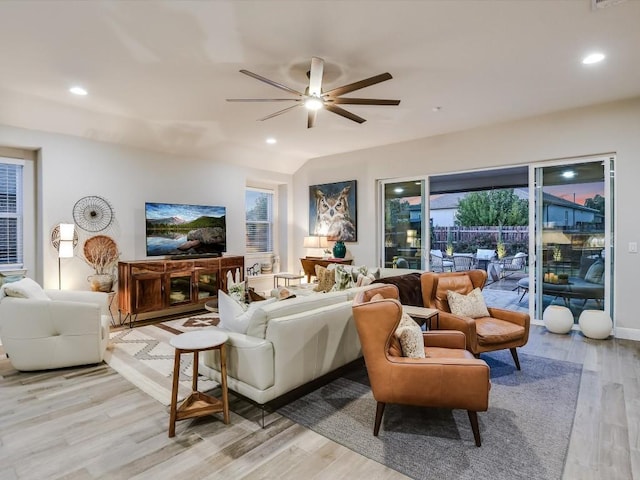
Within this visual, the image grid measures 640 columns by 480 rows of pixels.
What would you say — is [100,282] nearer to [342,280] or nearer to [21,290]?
[21,290]

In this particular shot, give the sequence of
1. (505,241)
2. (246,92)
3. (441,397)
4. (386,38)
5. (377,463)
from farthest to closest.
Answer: (505,241)
(246,92)
(386,38)
(441,397)
(377,463)

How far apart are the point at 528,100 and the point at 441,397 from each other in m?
3.76

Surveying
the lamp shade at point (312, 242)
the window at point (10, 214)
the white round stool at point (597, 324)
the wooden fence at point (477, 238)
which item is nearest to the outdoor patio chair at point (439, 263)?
the wooden fence at point (477, 238)

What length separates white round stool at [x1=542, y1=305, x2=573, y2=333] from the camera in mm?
4520

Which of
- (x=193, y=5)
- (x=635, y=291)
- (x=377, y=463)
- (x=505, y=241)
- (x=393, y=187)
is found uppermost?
(x=193, y=5)

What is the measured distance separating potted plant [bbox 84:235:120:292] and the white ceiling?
1.50 meters

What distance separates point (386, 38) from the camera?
9.31 ft

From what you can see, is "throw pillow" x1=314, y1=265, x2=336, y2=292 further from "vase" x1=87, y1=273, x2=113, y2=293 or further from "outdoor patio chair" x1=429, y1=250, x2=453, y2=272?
"outdoor patio chair" x1=429, y1=250, x2=453, y2=272

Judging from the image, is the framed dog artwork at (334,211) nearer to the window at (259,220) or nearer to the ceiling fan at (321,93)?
the window at (259,220)

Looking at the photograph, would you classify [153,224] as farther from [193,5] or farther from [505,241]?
[505,241]

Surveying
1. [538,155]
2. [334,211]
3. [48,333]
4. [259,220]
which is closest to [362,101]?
[538,155]

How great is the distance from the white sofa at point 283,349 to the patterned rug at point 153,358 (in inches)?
14.5

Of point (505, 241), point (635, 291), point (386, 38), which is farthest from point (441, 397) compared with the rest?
point (505, 241)

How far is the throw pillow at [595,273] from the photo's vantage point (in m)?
4.60
